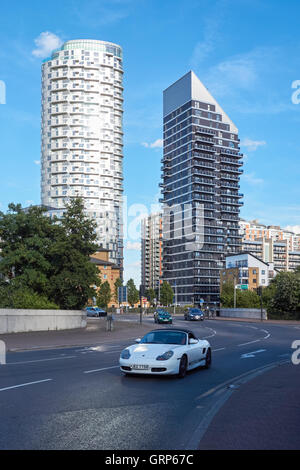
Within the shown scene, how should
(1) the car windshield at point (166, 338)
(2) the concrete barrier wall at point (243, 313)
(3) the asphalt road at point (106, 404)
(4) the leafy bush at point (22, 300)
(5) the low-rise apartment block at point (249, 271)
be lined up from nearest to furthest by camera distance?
(3) the asphalt road at point (106, 404) < (1) the car windshield at point (166, 338) < (4) the leafy bush at point (22, 300) < (2) the concrete barrier wall at point (243, 313) < (5) the low-rise apartment block at point (249, 271)

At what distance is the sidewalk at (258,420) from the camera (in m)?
6.50

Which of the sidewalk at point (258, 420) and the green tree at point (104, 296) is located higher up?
the sidewalk at point (258, 420)

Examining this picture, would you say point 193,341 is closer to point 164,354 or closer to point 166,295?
point 164,354

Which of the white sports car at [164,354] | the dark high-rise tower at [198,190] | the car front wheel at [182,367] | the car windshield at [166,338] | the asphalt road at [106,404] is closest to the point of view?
the asphalt road at [106,404]

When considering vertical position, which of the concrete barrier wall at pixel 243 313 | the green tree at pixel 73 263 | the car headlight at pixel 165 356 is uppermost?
the green tree at pixel 73 263

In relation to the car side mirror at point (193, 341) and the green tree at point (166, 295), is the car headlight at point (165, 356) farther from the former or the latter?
the green tree at point (166, 295)

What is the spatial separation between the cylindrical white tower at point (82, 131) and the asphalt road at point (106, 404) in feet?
427

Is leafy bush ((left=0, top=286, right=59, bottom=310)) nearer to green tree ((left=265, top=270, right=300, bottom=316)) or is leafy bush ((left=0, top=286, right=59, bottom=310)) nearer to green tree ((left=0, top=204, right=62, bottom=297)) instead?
green tree ((left=0, top=204, right=62, bottom=297))

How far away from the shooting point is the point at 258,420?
26.0 ft

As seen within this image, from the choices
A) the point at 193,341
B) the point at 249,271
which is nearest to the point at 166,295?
the point at 249,271

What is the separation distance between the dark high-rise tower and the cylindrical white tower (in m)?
17.3

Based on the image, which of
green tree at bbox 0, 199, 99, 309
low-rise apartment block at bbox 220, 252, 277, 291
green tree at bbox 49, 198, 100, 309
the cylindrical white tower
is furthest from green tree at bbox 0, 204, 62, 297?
the cylindrical white tower

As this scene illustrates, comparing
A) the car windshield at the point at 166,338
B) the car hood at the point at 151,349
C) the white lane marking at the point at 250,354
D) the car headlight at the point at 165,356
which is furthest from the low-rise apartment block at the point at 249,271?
the car headlight at the point at 165,356

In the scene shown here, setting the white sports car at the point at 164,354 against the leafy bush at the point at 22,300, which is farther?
the leafy bush at the point at 22,300
